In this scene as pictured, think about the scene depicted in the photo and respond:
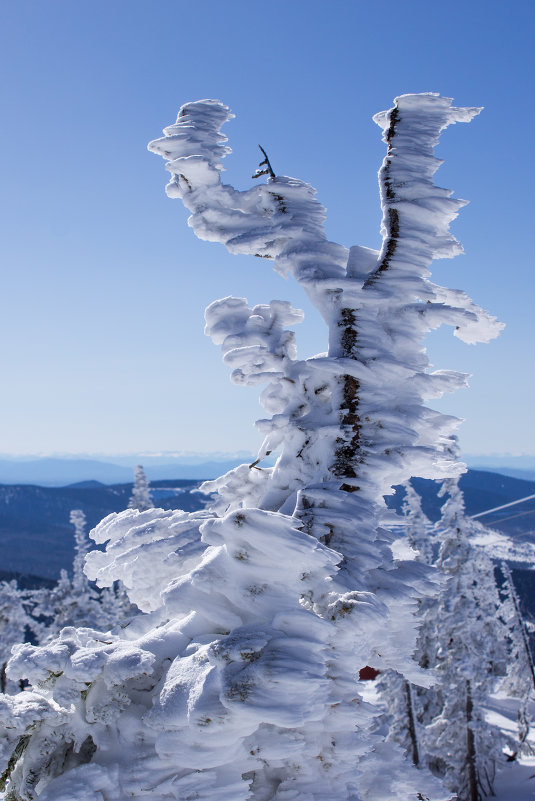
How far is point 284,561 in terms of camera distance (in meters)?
3.70

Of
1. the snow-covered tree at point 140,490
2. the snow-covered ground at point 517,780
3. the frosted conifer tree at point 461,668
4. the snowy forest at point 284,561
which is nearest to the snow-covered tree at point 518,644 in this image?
the snow-covered ground at point 517,780

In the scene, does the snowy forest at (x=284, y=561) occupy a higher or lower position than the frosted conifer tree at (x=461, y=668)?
higher

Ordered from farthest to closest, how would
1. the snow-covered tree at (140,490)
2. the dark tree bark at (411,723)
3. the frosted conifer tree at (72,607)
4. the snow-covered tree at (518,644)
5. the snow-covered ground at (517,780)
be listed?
the snow-covered tree at (518,644), the snow-covered tree at (140,490), the frosted conifer tree at (72,607), the snow-covered ground at (517,780), the dark tree bark at (411,723)

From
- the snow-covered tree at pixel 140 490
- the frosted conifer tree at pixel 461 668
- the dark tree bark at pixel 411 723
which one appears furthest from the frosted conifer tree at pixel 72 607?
the frosted conifer tree at pixel 461 668

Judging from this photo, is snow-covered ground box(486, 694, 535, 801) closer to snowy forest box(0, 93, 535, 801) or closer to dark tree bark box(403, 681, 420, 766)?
dark tree bark box(403, 681, 420, 766)

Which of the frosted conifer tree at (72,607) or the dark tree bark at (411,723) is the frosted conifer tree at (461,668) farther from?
the frosted conifer tree at (72,607)

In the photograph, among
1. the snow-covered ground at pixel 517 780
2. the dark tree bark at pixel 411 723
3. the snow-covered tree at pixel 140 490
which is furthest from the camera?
the snow-covered tree at pixel 140 490

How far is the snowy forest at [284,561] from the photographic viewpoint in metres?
3.43

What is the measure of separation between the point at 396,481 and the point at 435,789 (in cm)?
238

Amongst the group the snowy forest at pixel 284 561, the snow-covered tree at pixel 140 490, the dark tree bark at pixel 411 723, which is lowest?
the dark tree bark at pixel 411 723

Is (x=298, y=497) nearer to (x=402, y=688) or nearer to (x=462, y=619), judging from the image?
(x=462, y=619)

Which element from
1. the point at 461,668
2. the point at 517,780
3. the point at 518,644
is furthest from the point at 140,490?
the point at 518,644

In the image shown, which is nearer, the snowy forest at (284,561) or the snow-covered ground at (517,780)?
the snowy forest at (284,561)

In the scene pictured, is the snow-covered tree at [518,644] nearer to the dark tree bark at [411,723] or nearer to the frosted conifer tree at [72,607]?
the dark tree bark at [411,723]
